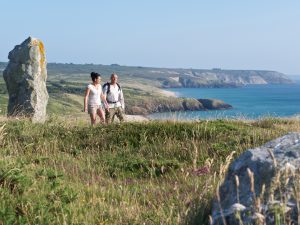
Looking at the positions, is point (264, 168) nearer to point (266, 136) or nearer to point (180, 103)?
point (266, 136)

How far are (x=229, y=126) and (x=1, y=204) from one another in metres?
8.53

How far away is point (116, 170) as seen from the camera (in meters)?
8.99

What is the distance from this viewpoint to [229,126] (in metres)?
12.8

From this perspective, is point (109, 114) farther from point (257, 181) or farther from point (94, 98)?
point (257, 181)

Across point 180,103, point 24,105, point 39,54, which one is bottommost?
point 180,103

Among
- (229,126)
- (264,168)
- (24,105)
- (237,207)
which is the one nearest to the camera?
(237,207)

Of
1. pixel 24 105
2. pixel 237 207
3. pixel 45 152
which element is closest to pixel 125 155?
pixel 45 152

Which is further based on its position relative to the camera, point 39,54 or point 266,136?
point 39,54

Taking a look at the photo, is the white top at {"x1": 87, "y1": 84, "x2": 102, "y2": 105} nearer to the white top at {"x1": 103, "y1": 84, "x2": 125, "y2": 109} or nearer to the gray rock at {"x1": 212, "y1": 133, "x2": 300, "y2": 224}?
the white top at {"x1": 103, "y1": 84, "x2": 125, "y2": 109}

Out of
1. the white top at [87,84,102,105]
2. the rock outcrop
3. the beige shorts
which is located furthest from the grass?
the rock outcrop

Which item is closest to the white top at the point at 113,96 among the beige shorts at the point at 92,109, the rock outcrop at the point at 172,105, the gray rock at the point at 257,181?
the beige shorts at the point at 92,109

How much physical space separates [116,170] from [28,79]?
13.4 m

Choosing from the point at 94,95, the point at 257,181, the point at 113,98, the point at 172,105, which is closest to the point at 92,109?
the point at 94,95

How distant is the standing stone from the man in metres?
5.18
